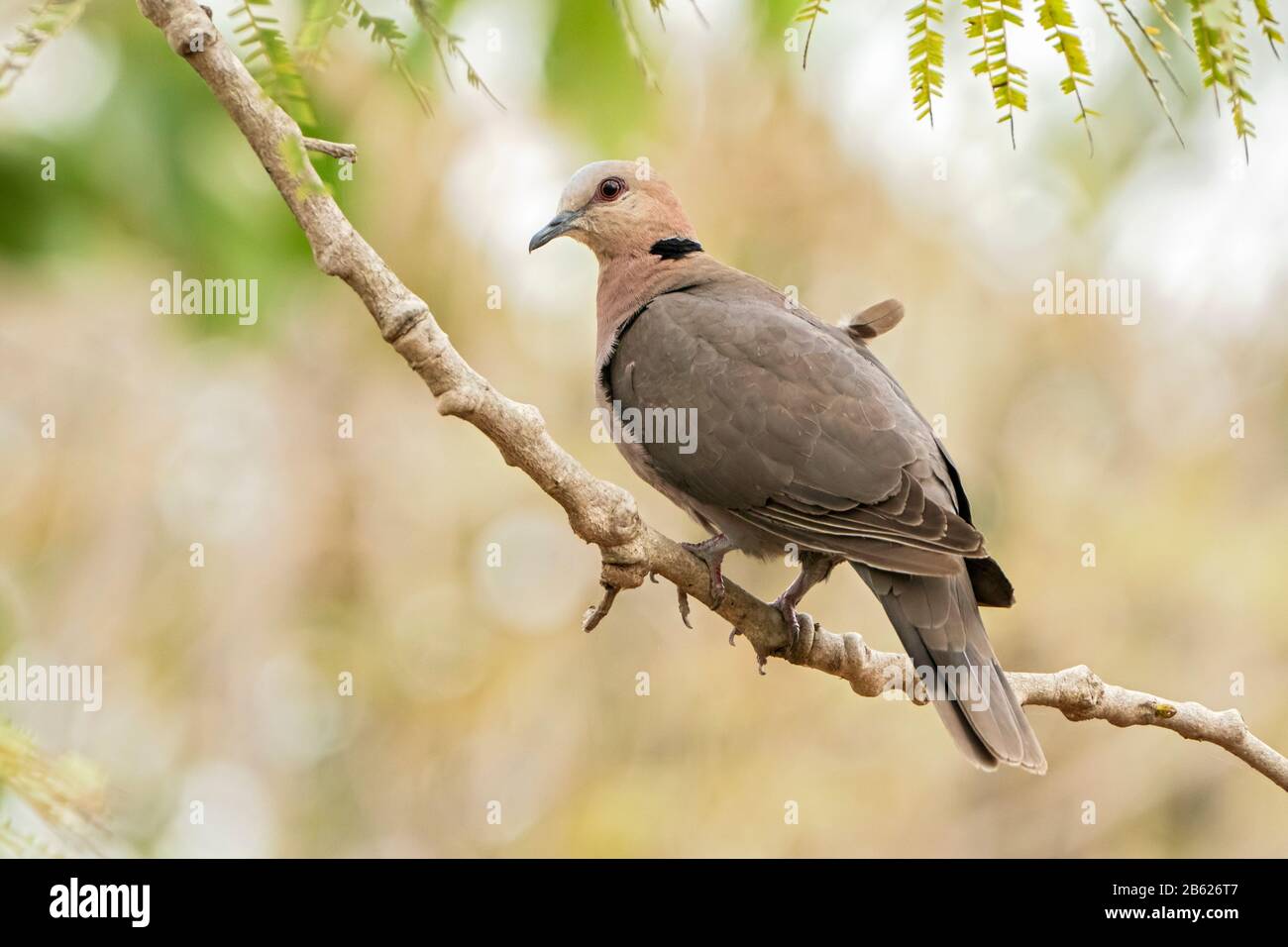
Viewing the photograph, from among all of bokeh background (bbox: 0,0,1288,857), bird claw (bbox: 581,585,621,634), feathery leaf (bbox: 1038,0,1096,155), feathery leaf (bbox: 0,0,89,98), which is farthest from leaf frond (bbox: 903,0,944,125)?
bokeh background (bbox: 0,0,1288,857)

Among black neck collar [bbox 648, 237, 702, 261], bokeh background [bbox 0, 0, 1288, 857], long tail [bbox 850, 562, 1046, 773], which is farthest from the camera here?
bokeh background [bbox 0, 0, 1288, 857]

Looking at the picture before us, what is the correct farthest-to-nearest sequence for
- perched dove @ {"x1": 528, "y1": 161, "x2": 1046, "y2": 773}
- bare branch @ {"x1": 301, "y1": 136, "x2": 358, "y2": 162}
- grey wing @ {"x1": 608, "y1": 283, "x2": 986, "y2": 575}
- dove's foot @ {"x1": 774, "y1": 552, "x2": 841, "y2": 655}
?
dove's foot @ {"x1": 774, "y1": 552, "x2": 841, "y2": 655} < grey wing @ {"x1": 608, "y1": 283, "x2": 986, "y2": 575} < perched dove @ {"x1": 528, "y1": 161, "x2": 1046, "y2": 773} < bare branch @ {"x1": 301, "y1": 136, "x2": 358, "y2": 162}

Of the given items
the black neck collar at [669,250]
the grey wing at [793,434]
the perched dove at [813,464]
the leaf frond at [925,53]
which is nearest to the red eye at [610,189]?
the black neck collar at [669,250]

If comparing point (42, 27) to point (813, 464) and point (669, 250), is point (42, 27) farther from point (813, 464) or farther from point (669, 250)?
point (669, 250)

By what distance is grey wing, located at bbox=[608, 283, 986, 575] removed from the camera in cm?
362

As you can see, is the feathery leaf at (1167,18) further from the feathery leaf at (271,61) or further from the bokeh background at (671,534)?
the bokeh background at (671,534)

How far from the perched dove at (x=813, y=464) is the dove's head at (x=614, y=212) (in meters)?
0.21

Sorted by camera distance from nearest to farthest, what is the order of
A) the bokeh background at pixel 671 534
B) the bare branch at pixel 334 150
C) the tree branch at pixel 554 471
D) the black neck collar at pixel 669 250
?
1. the bare branch at pixel 334 150
2. the tree branch at pixel 554 471
3. the black neck collar at pixel 669 250
4. the bokeh background at pixel 671 534

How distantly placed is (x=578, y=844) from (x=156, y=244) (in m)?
6.52

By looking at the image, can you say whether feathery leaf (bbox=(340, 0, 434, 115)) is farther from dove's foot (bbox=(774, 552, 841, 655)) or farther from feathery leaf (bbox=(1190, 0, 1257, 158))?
dove's foot (bbox=(774, 552, 841, 655))

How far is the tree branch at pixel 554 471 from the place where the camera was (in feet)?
6.66

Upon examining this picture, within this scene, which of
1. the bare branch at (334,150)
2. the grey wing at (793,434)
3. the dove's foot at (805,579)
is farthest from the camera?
the dove's foot at (805,579)

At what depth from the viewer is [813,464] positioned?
12.5ft

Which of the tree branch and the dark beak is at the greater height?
the dark beak
